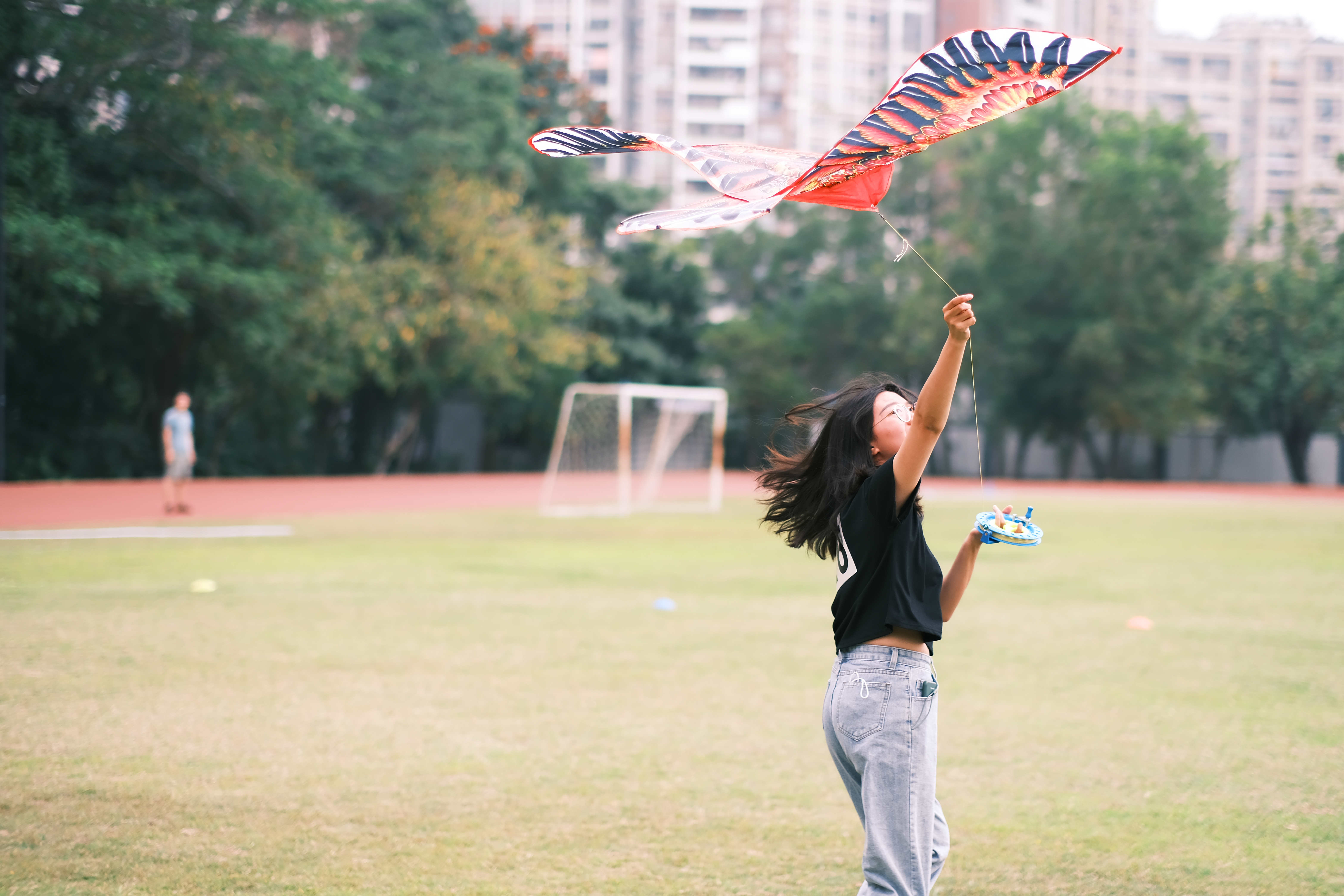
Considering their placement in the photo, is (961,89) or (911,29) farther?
(911,29)

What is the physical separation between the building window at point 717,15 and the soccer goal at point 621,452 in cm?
7416

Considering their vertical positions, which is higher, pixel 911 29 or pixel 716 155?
pixel 911 29

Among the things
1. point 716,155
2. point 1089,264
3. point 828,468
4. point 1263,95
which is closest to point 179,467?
point 716,155

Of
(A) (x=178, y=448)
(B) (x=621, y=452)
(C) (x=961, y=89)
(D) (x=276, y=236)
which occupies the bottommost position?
(B) (x=621, y=452)

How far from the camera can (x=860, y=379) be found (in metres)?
3.49

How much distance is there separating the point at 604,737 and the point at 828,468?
3562mm

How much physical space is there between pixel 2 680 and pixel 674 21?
322 feet

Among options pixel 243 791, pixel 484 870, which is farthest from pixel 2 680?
pixel 484 870

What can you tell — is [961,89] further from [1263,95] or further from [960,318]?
[1263,95]

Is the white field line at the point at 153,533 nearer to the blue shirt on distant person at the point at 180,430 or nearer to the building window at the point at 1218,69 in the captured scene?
the blue shirt on distant person at the point at 180,430

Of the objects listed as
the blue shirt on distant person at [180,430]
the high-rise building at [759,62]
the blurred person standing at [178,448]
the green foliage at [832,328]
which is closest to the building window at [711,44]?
the high-rise building at [759,62]

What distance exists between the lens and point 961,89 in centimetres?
291

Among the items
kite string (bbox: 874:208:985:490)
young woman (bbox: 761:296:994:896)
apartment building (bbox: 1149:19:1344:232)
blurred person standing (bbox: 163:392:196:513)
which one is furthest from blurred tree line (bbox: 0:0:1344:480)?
apartment building (bbox: 1149:19:1344:232)

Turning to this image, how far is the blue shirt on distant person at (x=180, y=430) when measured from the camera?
1916 centimetres
